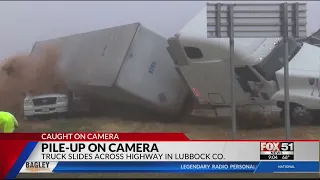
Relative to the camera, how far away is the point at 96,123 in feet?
13.8

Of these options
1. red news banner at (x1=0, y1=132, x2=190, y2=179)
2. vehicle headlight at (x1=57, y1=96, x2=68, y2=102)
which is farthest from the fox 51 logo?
vehicle headlight at (x1=57, y1=96, x2=68, y2=102)

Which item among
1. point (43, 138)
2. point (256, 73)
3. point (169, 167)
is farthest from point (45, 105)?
point (256, 73)

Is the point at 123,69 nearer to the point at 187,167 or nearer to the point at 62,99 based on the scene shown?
the point at 62,99

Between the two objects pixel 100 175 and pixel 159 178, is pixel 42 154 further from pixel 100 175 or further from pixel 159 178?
pixel 159 178

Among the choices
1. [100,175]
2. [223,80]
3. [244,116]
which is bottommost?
[100,175]

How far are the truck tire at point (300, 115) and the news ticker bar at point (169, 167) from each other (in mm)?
396

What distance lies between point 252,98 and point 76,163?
175cm

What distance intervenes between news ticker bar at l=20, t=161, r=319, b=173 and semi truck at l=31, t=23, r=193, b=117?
1.67 ft

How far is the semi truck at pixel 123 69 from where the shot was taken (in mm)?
4195

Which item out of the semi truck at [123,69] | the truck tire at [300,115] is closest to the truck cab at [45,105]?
the semi truck at [123,69]

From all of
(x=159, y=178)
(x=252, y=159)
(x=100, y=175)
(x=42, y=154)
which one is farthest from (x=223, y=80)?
(x=42, y=154)

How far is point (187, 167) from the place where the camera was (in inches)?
165

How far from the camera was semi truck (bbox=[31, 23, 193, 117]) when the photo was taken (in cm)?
420

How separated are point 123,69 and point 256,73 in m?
1.27
